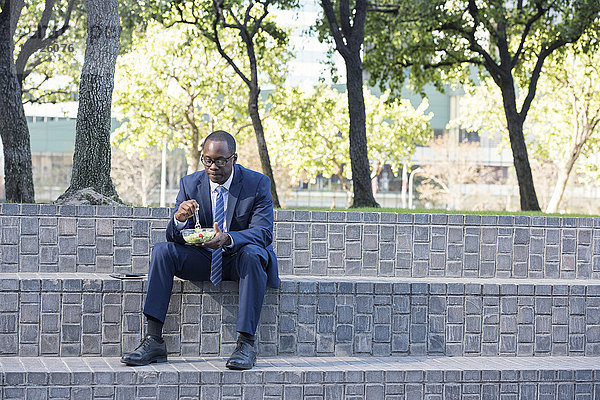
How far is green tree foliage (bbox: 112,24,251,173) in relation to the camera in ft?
106

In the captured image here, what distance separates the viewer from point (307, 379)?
553cm

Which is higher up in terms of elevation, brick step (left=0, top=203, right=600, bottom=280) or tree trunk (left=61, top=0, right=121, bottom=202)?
tree trunk (left=61, top=0, right=121, bottom=202)

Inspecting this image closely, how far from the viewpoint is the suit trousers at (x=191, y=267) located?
A: 556 centimetres

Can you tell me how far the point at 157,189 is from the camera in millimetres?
54375

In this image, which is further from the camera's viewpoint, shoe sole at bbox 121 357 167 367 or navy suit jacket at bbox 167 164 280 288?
navy suit jacket at bbox 167 164 280 288

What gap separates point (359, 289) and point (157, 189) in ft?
161

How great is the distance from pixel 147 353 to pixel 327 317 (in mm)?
1315

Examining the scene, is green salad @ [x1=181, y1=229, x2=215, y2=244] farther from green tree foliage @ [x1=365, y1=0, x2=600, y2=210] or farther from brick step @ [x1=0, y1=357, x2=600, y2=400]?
green tree foliage @ [x1=365, y1=0, x2=600, y2=210]

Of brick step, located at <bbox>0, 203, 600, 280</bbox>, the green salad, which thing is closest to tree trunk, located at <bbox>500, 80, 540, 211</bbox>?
brick step, located at <bbox>0, 203, 600, 280</bbox>

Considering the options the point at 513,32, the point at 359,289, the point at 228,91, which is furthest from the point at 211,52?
the point at 359,289

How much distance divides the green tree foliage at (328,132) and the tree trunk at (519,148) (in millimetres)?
15743

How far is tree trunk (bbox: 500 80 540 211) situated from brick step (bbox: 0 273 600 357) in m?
9.87

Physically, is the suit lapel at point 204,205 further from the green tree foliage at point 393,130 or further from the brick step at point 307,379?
the green tree foliage at point 393,130

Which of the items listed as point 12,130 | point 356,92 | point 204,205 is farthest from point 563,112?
point 204,205
